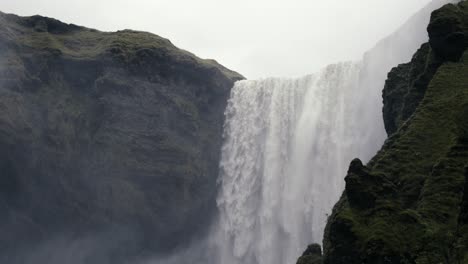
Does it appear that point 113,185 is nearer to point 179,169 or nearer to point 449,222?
point 179,169

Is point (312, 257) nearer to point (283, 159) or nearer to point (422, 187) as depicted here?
point (422, 187)

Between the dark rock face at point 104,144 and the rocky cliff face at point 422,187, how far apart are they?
36.0 metres

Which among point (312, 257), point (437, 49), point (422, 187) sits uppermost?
point (437, 49)

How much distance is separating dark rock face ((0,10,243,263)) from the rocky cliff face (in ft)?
118

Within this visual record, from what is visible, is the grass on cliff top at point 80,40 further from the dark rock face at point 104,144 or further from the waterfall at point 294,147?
the waterfall at point 294,147

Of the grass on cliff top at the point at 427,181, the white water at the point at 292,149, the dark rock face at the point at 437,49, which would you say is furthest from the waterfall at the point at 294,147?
the grass on cliff top at the point at 427,181

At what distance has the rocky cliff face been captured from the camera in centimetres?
1566

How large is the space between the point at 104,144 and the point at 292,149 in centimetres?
1713

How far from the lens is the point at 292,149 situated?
5478 centimetres

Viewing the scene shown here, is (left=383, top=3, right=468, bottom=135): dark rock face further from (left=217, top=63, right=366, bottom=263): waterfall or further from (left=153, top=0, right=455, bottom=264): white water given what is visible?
(left=217, top=63, right=366, bottom=263): waterfall

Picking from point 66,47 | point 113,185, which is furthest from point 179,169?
point 66,47

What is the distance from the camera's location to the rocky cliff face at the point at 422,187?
1566cm

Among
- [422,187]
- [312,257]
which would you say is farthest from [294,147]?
[422,187]

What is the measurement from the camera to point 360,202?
1800cm
